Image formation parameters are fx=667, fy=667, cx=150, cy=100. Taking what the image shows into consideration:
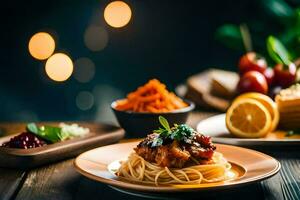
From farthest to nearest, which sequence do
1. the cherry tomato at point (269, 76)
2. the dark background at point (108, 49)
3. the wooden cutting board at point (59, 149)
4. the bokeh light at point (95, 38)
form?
the bokeh light at point (95, 38) → the dark background at point (108, 49) → the cherry tomato at point (269, 76) → the wooden cutting board at point (59, 149)

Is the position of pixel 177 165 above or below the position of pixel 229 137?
above

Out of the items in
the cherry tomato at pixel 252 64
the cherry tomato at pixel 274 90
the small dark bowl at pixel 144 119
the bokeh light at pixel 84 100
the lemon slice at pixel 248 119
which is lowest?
the bokeh light at pixel 84 100

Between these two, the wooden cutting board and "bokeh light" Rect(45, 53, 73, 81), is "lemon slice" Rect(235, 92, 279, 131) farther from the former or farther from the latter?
"bokeh light" Rect(45, 53, 73, 81)

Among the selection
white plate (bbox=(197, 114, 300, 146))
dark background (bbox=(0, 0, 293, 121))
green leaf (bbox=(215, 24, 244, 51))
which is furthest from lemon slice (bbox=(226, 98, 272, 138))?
dark background (bbox=(0, 0, 293, 121))

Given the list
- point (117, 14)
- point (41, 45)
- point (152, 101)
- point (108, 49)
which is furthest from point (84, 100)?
point (152, 101)

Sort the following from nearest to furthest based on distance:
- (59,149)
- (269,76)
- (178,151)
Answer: (178,151) → (59,149) → (269,76)

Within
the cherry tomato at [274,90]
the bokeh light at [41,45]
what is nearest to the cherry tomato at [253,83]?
the cherry tomato at [274,90]

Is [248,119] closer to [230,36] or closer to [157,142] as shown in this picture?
[157,142]

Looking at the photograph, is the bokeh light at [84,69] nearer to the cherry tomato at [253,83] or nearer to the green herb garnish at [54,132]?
the cherry tomato at [253,83]
